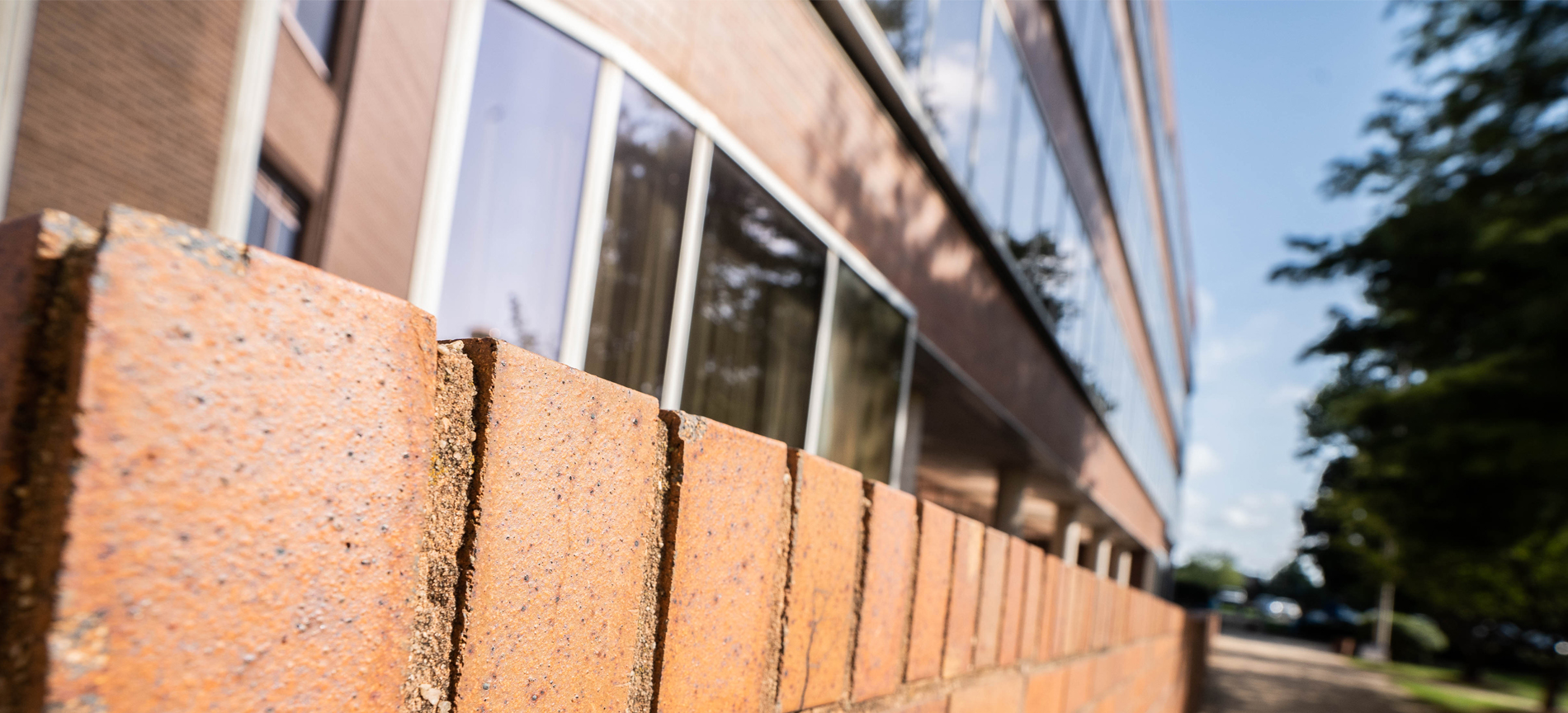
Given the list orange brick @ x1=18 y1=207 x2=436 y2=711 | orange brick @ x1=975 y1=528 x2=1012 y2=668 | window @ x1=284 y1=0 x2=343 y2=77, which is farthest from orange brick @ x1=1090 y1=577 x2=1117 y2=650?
window @ x1=284 y1=0 x2=343 y2=77

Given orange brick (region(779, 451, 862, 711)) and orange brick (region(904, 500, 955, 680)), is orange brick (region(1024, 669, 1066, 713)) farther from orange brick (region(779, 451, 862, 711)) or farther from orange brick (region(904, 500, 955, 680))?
orange brick (region(779, 451, 862, 711))

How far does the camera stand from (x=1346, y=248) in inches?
461

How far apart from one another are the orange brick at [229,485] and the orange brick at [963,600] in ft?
3.47

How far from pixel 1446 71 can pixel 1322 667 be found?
2005 centimetres

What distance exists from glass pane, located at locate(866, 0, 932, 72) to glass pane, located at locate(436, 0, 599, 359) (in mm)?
2493

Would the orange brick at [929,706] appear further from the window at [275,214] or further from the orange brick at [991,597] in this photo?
the window at [275,214]

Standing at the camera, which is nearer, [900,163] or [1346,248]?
[900,163]

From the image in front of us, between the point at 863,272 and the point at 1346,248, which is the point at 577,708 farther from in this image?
the point at 1346,248

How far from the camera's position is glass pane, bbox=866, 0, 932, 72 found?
18.3 feet

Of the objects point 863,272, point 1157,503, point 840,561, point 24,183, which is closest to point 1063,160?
point 863,272

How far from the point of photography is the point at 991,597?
171 centimetres

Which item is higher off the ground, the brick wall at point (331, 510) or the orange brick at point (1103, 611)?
the brick wall at point (331, 510)

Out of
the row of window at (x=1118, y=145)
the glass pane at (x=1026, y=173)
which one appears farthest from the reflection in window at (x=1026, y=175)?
the row of window at (x=1118, y=145)

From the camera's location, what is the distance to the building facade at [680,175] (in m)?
3.50
